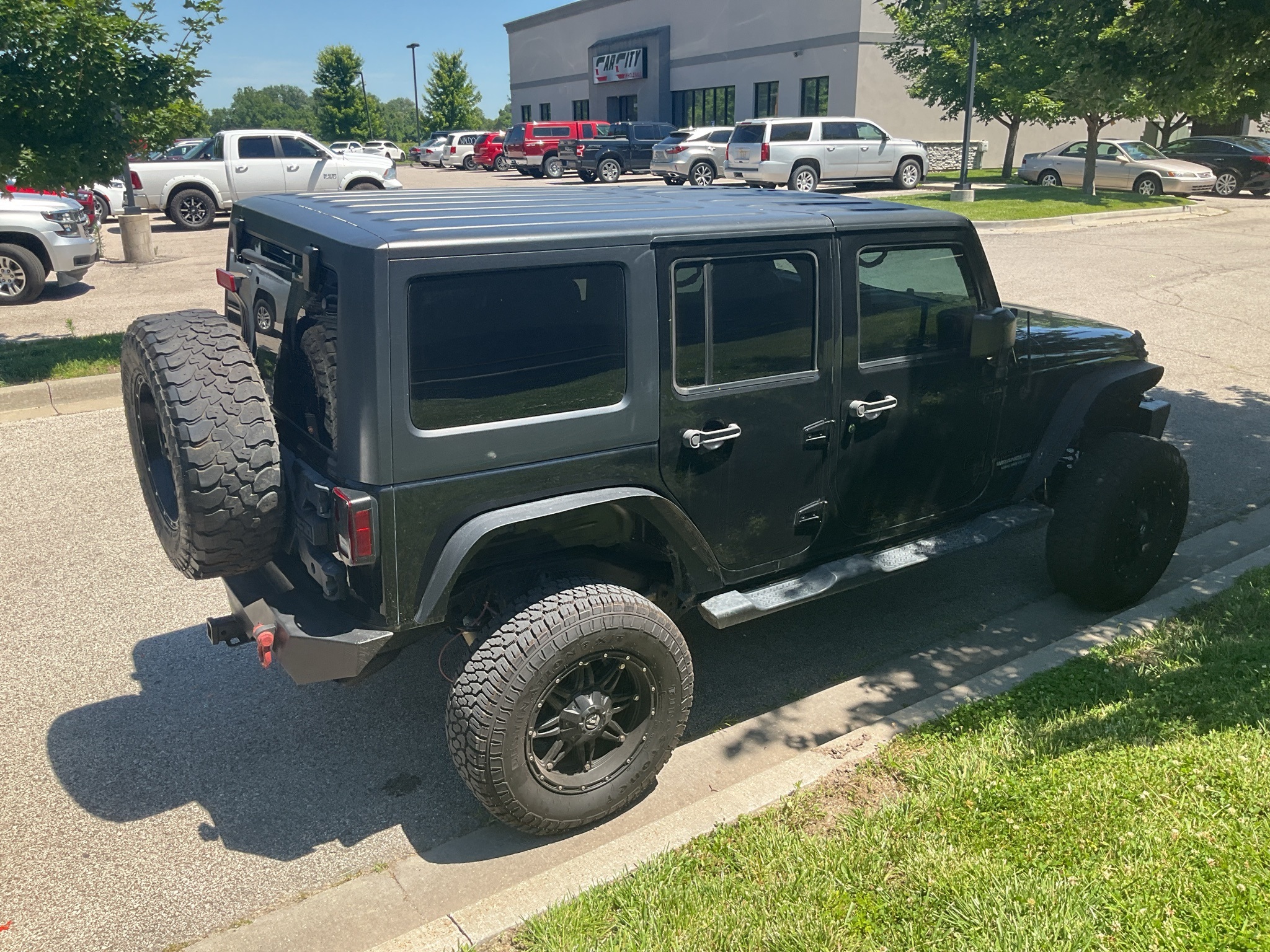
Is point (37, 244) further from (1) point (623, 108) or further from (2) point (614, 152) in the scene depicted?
(1) point (623, 108)

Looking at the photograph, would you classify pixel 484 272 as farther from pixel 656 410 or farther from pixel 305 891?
pixel 305 891

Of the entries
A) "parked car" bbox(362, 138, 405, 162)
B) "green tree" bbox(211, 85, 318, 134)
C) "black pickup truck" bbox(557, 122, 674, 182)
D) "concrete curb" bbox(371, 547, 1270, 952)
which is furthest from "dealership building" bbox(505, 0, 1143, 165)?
"green tree" bbox(211, 85, 318, 134)

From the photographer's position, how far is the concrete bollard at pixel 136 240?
15422mm

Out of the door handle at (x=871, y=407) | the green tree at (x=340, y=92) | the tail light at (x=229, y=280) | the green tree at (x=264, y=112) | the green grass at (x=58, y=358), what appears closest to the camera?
the tail light at (x=229, y=280)

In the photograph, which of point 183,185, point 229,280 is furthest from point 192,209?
point 229,280

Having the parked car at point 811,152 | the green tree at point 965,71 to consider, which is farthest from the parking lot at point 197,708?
the green tree at point 965,71

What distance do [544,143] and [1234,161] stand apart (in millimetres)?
20614

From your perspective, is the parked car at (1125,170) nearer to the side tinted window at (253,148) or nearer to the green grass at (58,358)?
the side tinted window at (253,148)

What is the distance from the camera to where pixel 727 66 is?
41688 mm

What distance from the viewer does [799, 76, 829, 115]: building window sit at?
37.0 metres

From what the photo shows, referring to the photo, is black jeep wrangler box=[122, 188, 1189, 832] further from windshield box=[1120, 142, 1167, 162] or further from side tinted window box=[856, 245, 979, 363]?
windshield box=[1120, 142, 1167, 162]

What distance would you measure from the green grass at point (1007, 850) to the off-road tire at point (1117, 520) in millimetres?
806

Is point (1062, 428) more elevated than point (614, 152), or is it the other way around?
point (614, 152)

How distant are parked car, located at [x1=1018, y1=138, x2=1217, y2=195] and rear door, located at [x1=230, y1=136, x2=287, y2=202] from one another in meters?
19.4
